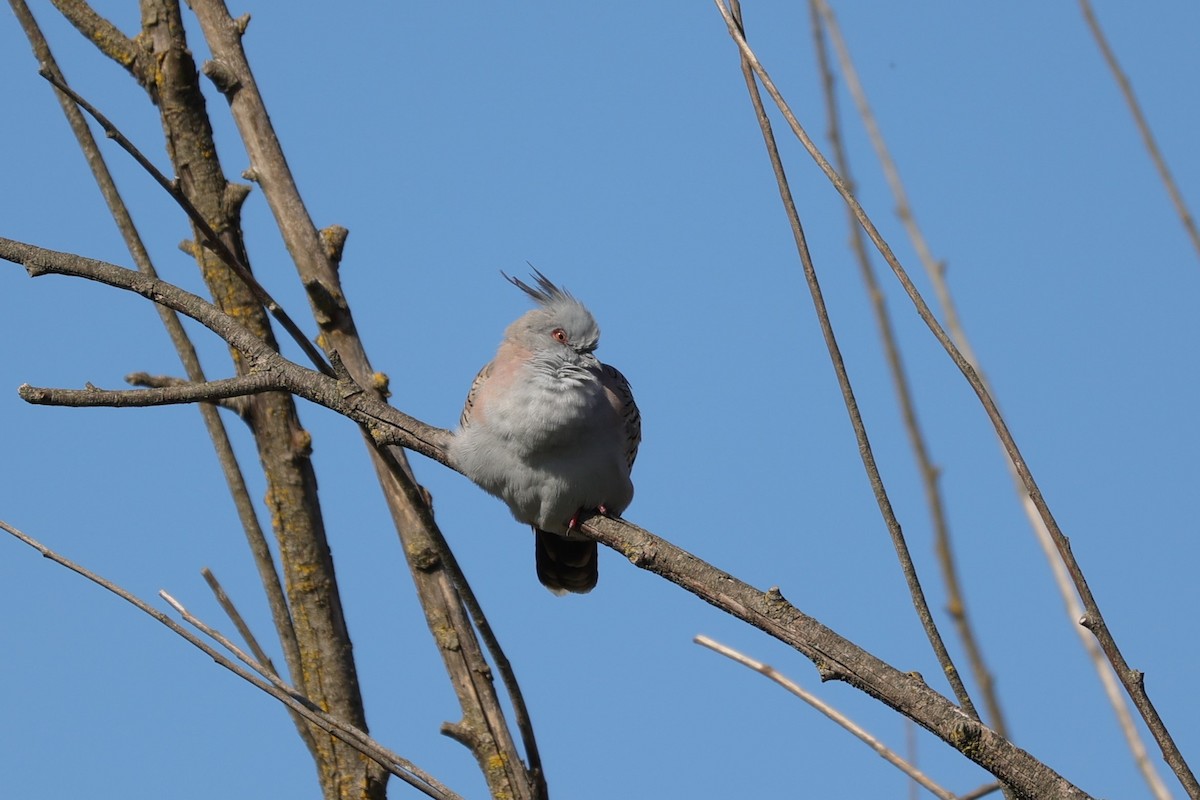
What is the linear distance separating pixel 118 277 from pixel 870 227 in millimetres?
2265

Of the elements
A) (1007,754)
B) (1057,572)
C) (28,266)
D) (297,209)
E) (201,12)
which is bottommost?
(1007,754)

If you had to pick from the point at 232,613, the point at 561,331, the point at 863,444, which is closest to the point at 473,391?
the point at 561,331

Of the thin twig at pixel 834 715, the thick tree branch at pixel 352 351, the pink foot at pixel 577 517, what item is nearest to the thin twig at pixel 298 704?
the thin twig at pixel 834 715

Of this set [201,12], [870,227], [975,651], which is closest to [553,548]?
Result: [201,12]

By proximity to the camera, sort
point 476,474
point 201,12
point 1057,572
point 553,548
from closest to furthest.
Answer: point 1057,572 → point 476,474 → point 201,12 → point 553,548

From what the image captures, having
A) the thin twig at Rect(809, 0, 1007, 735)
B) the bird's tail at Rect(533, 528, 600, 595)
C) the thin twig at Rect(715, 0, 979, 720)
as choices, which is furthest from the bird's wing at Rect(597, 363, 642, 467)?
the thin twig at Rect(715, 0, 979, 720)

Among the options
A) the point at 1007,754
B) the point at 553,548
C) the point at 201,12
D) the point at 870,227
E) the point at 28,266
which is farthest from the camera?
the point at 553,548

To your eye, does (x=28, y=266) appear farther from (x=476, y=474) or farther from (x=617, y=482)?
(x=617, y=482)

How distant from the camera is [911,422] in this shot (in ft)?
8.21

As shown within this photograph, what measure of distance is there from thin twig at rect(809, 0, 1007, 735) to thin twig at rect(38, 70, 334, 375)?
147 centimetres

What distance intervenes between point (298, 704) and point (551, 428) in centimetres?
198

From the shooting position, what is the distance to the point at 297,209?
4352 millimetres

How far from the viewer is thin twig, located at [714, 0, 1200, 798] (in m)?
1.84

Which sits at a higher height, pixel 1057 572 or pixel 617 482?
pixel 617 482
